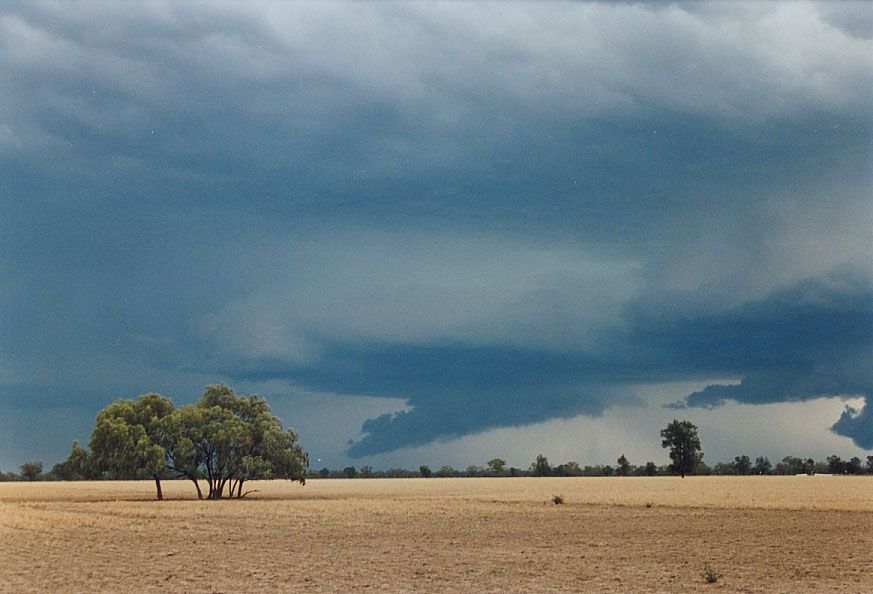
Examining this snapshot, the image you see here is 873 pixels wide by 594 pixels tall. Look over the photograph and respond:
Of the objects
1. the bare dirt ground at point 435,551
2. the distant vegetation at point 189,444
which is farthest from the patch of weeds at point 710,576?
the distant vegetation at point 189,444

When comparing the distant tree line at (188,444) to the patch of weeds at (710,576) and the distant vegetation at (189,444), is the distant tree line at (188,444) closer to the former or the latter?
the distant vegetation at (189,444)

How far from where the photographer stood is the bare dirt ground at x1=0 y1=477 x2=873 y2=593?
1094 inches

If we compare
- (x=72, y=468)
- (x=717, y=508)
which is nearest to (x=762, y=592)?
(x=717, y=508)

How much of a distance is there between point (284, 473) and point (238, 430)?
688cm

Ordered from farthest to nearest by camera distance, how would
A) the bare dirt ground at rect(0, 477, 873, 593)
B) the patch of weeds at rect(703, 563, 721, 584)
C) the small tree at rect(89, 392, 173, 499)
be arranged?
the small tree at rect(89, 392, 173, 499)
the patch of weeds at rect(703, 563, 721, 584)
the bare dirt ground at rect(0, 477, 873, 593)

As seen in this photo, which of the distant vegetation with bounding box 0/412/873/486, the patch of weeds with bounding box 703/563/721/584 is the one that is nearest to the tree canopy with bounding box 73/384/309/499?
the distant vegetation with bounding box 0/412/873/486

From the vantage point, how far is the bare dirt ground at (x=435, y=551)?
27.8m

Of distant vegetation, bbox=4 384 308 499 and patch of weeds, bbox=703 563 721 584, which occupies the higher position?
distant vegetation, bbox=4 384 308 499

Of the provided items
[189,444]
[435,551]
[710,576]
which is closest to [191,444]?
[189,444]

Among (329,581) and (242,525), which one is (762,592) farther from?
(242,525)

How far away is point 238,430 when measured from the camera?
3634 inches

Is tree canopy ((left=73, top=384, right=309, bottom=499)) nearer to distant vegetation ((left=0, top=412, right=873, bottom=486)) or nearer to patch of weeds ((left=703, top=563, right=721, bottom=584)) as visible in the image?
distant vegetation ((left=0, top=412, right=873, bottom=486))

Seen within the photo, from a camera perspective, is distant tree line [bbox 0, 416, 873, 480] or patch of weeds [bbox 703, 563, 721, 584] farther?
distant tree line [bbox 0, 416, 873, 480]

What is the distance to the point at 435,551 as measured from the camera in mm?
37406
